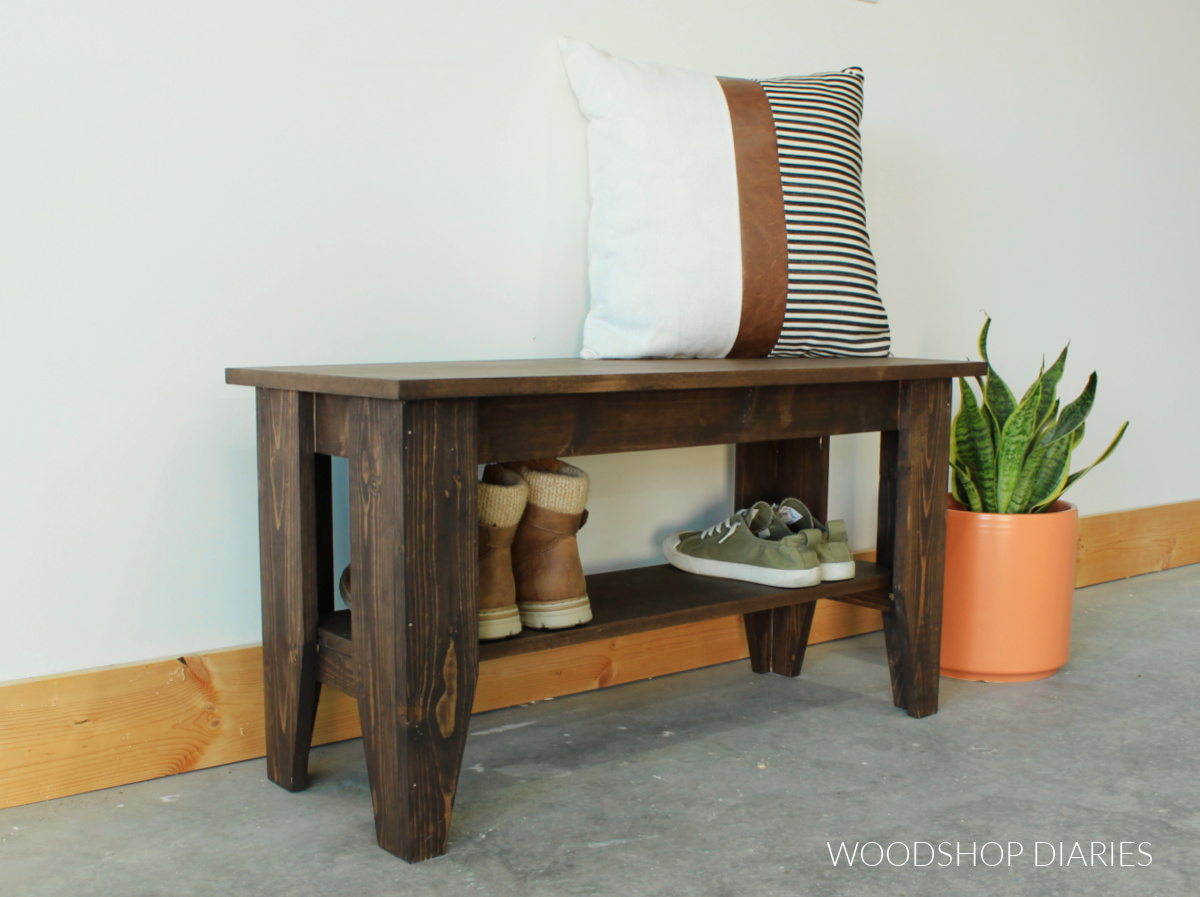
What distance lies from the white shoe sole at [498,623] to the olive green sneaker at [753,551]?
16.7 inches

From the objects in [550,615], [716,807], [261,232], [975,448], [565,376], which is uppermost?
[261,232]

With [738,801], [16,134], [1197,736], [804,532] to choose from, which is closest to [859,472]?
[804,532]

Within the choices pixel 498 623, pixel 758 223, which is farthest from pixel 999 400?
pixel 498 623

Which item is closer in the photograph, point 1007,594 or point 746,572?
point 746,572

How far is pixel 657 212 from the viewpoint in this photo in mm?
1509

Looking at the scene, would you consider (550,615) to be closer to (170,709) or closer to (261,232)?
(170,709)

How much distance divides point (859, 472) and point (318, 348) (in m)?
1.08

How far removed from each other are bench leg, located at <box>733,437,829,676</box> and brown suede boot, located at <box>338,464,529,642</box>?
0.65 metres

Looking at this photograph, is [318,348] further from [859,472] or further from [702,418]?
[859,472]

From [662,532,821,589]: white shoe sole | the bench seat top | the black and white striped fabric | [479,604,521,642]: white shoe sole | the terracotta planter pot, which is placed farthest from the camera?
the terracotta planter pot

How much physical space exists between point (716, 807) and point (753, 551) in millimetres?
399

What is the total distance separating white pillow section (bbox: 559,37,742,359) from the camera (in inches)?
59.2

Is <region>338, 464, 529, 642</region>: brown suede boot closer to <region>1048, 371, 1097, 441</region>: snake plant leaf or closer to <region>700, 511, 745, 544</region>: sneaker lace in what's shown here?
<region>700, 511, 745, 544</region>: sneaker lace

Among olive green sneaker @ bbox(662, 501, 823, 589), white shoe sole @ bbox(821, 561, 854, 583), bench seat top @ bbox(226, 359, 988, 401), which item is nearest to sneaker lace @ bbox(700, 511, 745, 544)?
olive green sneaker @ bbox(662, 501, 823, 589)
